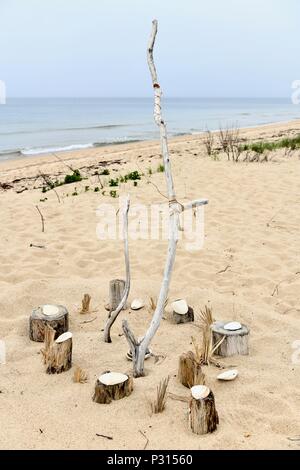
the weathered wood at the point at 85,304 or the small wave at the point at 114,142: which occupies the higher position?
the small wave at the point at 114,142

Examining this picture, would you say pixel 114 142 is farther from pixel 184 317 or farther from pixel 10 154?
pixel 184 317

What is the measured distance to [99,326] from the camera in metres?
3.34

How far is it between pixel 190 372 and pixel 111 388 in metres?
0.40

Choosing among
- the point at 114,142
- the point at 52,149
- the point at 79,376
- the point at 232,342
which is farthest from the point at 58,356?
the point at 114,142

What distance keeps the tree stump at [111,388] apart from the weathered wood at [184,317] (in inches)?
37.9

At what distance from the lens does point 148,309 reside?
3.54 metres

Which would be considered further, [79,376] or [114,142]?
[114,142]

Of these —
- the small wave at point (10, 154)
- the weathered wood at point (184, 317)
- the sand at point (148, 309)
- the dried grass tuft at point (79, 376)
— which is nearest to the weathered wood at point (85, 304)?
the sand at point (148, 309)

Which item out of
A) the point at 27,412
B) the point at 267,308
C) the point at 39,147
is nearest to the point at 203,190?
the point at 267,308

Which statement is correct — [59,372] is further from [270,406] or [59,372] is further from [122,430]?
[270,406]

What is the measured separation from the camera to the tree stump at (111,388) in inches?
93.0

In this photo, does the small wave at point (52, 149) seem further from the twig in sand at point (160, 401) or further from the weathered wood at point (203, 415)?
the weathered wood at point (203, 415)

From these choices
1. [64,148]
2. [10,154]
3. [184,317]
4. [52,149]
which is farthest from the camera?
[64,148]

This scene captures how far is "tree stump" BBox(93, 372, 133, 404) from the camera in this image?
236cm
